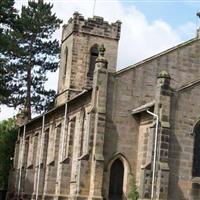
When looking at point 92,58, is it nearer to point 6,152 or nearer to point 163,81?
point 6,152

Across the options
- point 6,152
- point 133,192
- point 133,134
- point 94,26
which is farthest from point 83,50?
point 133,192

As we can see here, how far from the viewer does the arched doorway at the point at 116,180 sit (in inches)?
1350

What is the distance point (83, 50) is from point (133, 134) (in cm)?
1803

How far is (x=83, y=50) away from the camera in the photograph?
169 feet

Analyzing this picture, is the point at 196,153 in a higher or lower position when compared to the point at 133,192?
higher

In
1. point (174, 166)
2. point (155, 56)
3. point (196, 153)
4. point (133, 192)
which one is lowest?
point (133, 192)

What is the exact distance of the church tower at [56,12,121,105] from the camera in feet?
167

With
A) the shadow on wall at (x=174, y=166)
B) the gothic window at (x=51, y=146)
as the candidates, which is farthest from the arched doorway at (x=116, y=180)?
the gothic window at (x=51, y=146)

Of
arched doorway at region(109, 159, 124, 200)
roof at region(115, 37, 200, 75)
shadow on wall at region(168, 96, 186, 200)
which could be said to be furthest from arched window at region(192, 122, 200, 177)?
roof at region(115, 37, 200, 75)

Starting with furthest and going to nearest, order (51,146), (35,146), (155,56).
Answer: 1. (35,146)
2. (51,146)
3. (155,56)

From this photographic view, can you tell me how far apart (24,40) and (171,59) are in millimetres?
35757

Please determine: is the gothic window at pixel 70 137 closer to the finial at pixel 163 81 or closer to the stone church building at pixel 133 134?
the stone church building at pixel 133 134

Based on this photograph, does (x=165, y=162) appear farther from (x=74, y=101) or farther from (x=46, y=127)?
(x=46, y=127)

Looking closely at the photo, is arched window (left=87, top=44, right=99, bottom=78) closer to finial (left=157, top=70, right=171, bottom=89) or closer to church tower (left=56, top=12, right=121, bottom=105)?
church tower (left=56, top=12, right=121, bottom=105)
